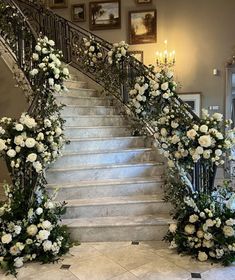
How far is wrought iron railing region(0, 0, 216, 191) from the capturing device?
3020 millimetres

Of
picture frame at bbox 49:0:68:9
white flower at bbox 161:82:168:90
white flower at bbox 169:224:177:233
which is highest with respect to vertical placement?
picture frame at bbox 49:0:68:9

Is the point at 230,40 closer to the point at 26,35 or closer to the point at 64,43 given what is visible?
the point at 64,43

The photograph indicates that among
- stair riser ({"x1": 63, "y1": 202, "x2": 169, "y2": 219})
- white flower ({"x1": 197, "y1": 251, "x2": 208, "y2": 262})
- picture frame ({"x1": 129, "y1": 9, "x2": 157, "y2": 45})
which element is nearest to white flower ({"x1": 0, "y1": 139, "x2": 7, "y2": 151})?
stair riser ({"x1": 63, "y1": 202, "x2": 169, "y2": 219})

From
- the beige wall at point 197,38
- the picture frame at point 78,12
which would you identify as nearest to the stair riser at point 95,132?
the beige wall at point 197,38

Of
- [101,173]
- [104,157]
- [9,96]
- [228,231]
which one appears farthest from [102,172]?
[9,96]

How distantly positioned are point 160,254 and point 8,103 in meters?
3.45

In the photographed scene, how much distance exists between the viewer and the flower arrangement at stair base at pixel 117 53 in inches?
180

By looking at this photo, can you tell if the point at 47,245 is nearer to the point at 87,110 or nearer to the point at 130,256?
the point at 130,256

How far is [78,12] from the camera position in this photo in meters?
7.03

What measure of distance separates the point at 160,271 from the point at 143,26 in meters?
5.73

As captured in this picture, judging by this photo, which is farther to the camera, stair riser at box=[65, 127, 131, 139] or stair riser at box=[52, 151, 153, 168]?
stair riser at box=[65, 127, 131, 139]

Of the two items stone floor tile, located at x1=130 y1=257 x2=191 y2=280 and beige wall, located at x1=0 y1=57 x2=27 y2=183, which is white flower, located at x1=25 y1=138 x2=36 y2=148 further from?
beige wall, located at x1=0 y1=57 x2=27 y2=183

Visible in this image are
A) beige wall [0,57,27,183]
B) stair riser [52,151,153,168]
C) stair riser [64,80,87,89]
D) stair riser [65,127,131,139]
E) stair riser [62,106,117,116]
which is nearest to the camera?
stair riser [52,151,153,168]

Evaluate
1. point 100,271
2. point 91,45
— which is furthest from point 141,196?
point 91,45
